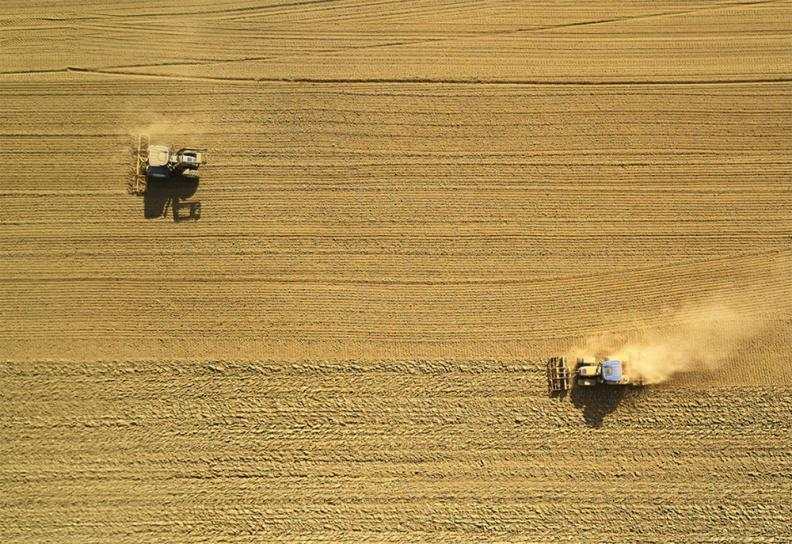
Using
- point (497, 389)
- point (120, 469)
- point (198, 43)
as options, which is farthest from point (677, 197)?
point (120, 469)

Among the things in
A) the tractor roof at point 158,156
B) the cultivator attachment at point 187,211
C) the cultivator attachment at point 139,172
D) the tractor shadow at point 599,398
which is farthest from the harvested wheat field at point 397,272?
the tractor roof at point 158,156

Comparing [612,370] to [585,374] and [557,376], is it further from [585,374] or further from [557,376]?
[557,376]

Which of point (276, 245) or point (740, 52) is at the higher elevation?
point (740, 52)

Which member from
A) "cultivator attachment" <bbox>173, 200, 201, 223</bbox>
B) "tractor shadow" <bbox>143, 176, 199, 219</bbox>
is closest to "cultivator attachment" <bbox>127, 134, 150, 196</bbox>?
"tractor shadow" <bbox>143, 176, 199, 219</bbox>

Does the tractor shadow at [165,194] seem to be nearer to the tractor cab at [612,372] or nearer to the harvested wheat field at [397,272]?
the harvested wheat field at [397,272]

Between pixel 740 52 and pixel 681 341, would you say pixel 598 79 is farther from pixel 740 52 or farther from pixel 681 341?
pixel 681 341

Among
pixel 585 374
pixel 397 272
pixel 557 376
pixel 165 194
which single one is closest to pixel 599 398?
pixel 585 374
